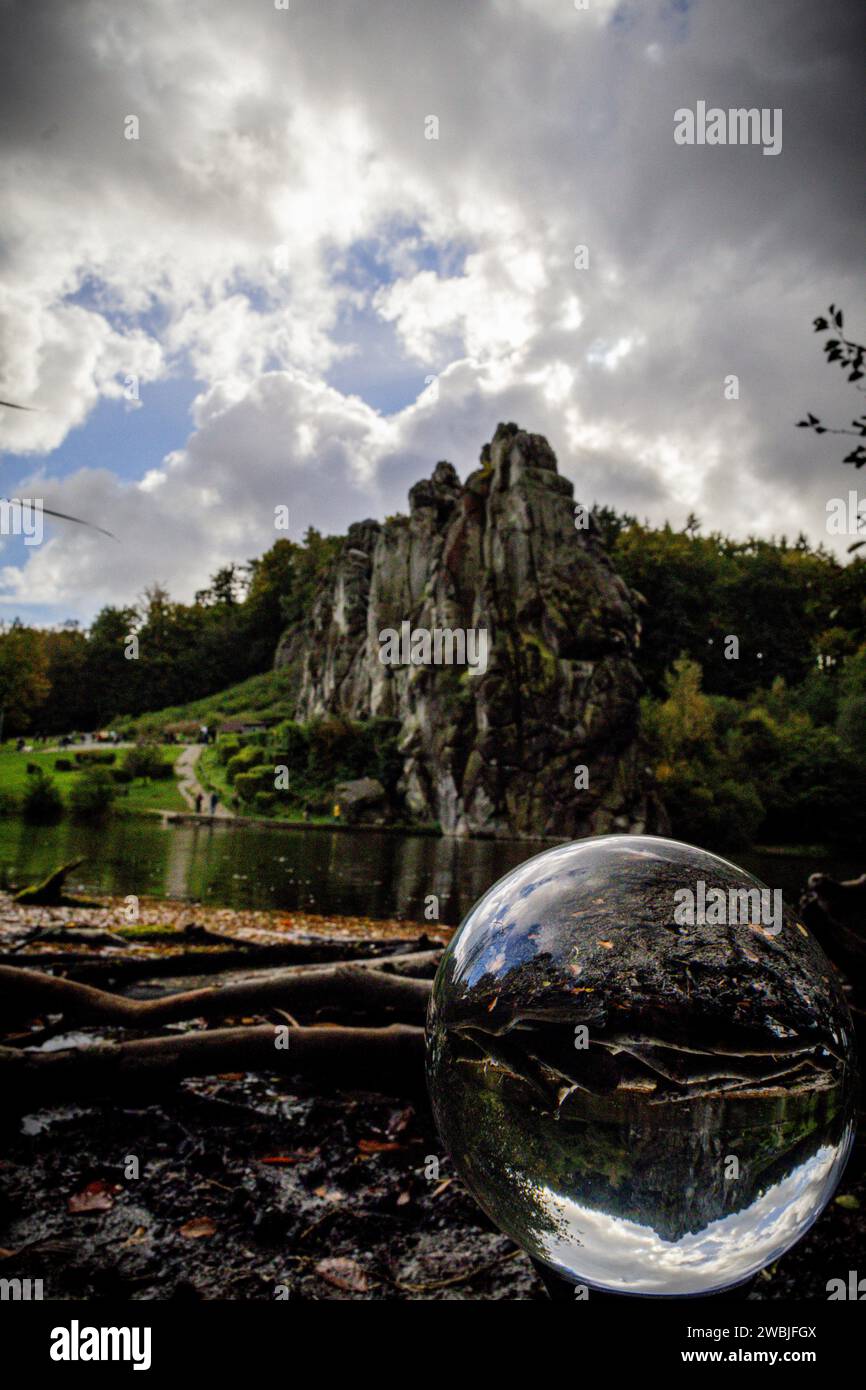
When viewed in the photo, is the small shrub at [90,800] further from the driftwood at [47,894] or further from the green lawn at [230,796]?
the driftwood at [47,894]

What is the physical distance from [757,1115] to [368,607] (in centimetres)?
6565

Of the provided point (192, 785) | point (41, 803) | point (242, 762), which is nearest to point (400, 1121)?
point (41, 803)

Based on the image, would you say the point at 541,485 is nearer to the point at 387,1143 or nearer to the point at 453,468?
the point at 453,468

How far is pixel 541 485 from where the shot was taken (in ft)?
176

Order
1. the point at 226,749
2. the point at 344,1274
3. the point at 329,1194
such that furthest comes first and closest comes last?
the point at 226,749 < the point at 329,1194 < the point at 344,1274

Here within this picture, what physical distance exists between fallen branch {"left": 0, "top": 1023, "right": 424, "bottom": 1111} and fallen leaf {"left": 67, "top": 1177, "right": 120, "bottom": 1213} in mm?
386

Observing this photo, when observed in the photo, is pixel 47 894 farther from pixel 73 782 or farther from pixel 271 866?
pixel 73 782

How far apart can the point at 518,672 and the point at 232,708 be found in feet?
132

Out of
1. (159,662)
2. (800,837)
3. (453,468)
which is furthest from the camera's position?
(159,662)

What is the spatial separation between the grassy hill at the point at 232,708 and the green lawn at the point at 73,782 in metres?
12.1

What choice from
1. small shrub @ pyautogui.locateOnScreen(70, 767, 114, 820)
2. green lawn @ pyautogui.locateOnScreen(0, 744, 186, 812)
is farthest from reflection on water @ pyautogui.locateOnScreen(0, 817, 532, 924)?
green lawn @ pyautogui.locateOnScreen(0, 744, 186, 812)

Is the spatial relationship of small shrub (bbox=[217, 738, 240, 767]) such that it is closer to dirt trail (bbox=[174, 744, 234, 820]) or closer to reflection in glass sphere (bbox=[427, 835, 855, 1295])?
dirt trail (bbox=[174, 744, 234, 820])

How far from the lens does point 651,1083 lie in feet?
6.24
